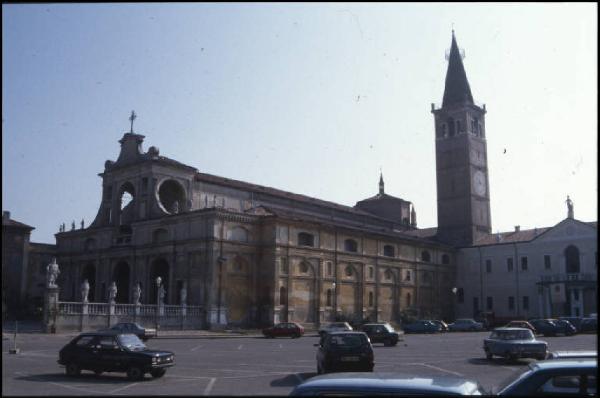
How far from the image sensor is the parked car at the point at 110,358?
16.6 metres

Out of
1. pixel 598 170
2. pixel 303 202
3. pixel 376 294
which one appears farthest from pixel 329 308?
pixel 598 170

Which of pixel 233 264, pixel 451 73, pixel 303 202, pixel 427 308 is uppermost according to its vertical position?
pixel 451 73

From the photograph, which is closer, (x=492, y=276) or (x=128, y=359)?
(x=128, y=359)

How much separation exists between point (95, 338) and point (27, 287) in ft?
170

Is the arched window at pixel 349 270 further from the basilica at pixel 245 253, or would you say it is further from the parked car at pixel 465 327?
the parked car at pixel 465 327

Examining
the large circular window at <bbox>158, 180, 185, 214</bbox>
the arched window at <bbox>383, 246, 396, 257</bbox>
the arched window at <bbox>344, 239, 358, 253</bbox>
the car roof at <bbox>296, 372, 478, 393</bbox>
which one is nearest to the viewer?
the car roof at <bbox>296, 372, 478, 393</bbox>

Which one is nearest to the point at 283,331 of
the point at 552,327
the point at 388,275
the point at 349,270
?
the point at 349,270

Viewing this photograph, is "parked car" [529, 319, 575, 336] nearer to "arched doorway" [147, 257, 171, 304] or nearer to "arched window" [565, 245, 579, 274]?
"arched window" [565, 245, 579, 274]

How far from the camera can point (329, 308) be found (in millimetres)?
55969

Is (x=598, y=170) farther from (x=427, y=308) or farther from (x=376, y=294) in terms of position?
(x=427, y=308)

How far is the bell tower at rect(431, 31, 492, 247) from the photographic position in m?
76.8

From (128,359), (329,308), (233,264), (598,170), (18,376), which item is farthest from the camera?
(329,308)

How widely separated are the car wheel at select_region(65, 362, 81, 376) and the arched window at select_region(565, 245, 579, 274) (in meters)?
54.8

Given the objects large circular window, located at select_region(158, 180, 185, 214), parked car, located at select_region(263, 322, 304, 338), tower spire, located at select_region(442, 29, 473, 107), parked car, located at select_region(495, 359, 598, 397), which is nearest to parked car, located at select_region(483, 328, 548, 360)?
parked car, located at select_region(495, 359, 598, 397)
